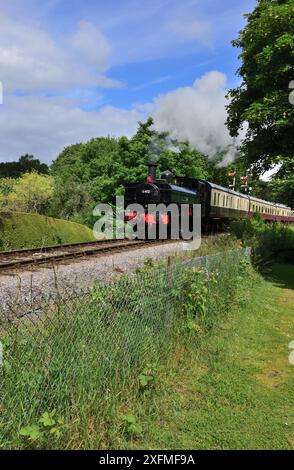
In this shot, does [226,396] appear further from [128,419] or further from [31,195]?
[31,195]

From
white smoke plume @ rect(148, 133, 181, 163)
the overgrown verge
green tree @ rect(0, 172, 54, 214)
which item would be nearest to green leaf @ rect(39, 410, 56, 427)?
the overgrown verge

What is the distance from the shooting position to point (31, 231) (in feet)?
63.4

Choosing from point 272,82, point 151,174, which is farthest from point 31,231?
point 272,82

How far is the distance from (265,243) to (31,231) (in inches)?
396

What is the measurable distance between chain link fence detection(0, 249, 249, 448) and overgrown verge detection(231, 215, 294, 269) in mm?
10079

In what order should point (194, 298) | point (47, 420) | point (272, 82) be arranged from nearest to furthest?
point (47, 420) → point (194, 298) → point (272, 82)

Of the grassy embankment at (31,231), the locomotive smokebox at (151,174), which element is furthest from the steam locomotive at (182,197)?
the grassy embankment at (31,231)

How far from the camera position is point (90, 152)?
212ft

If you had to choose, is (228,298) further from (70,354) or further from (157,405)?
(70,354)

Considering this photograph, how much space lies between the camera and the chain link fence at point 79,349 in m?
3.59

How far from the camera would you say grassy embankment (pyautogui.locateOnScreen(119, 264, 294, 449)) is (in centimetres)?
441

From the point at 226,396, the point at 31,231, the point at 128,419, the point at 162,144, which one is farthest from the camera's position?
the point at 162,144

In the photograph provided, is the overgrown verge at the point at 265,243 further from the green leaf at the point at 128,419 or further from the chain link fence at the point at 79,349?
the green leaf at the point at 128,419

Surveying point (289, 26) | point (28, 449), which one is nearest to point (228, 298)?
point (28, 449)
